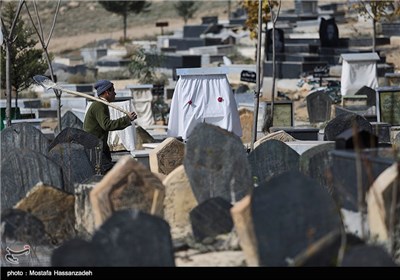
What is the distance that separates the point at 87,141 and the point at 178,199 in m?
3.07

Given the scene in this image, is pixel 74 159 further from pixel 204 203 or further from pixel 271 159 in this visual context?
pixel 204 203

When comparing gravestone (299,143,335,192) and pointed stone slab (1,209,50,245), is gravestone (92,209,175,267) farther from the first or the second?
gravestone (299,143,335,192)

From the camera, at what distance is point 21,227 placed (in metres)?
7.17

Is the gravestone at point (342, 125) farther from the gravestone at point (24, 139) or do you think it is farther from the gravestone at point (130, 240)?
the gravestone at point (130, 240)

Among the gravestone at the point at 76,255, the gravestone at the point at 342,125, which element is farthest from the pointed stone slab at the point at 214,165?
the gravestone at the point at 342,125

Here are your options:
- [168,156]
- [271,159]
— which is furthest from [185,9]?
[271,159]

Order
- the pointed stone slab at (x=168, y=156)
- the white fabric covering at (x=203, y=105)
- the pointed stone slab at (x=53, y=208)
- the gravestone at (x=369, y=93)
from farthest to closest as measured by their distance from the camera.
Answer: the gravestone at (x=369, y=93), the white fabric covering at (x=203, y=105), the pointed stone slab at (x=168, y=156), the pointed stone slab at (x=53, y=208)

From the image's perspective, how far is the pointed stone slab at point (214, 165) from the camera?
758cm

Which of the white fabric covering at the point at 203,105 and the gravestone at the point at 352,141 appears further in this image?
the white fabric covering at the point at 203,105

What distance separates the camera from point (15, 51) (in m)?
25.3

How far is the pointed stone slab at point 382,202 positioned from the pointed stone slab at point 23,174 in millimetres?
2621

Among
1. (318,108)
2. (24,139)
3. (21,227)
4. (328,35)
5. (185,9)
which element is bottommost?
(318,108)

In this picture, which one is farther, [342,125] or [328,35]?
[328,35]
